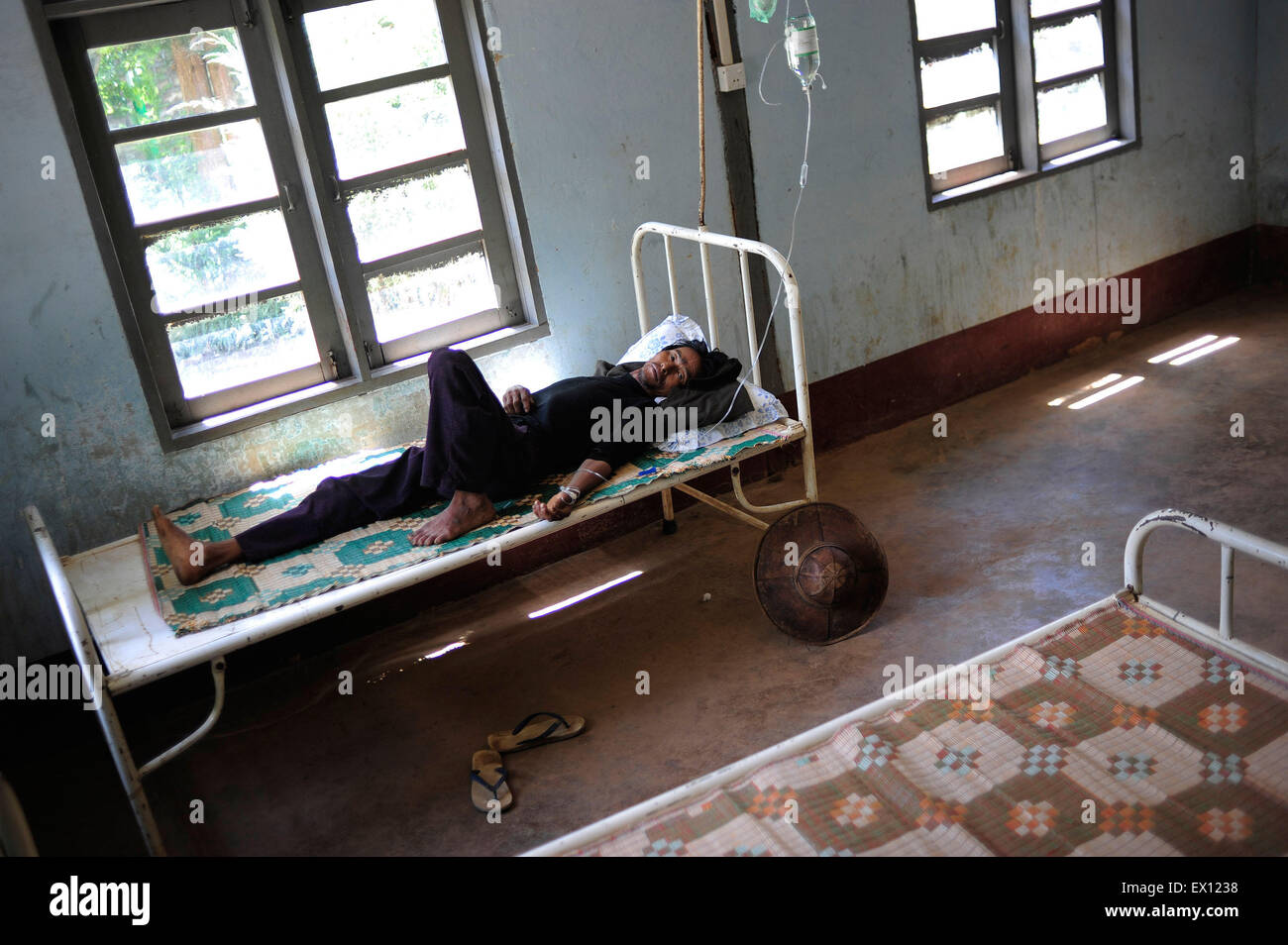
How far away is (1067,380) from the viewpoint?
18.6 feet

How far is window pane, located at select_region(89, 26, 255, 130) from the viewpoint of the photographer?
3.61 metres

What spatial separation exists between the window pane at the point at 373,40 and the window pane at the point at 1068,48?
10.3 ft

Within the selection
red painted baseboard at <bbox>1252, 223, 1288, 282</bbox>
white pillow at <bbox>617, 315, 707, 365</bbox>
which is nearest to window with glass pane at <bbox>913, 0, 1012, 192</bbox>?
white pillow at <bbox>617, 315, 707, 365</bbox>

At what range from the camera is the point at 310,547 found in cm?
350

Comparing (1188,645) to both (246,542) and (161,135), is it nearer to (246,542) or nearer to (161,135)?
(246,542)

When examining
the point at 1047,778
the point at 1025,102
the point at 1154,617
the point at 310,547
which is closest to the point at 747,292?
the point at 310,547

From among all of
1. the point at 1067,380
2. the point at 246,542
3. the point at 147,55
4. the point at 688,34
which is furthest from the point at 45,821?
the point at 1067,380

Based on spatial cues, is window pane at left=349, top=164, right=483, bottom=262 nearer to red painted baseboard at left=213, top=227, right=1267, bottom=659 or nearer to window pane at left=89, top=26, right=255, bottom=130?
window pane at left=89, top=26, right=255, bottom=130

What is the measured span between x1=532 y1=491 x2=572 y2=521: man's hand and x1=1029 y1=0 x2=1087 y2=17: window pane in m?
3.73

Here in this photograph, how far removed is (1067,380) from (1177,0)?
7.18ft

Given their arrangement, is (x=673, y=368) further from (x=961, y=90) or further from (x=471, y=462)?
(x=961, y=90)

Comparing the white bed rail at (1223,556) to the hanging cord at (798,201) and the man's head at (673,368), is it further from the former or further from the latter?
the hanging cord at (798,201)

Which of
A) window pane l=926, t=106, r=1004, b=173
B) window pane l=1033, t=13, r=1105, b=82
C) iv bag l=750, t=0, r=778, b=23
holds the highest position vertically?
iv bag l=750, t=0, r=778, b=23

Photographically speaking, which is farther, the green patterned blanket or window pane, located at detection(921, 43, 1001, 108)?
window pane, located at detection(921, 43, 1001, 108)
